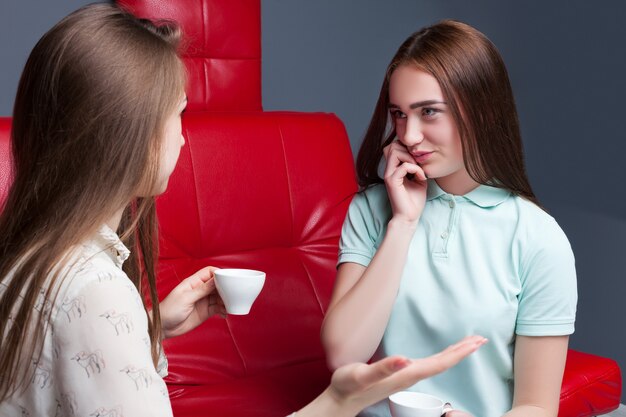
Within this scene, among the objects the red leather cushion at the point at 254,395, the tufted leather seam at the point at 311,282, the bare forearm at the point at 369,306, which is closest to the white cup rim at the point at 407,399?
the bare forearm at the point at 369,306

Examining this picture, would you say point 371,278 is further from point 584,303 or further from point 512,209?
point 584,303

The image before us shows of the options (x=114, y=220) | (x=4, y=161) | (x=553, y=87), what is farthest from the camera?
(x=553, y=87)

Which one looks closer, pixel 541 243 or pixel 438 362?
pixel 438 362

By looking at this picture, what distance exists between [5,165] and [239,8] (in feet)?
2.96

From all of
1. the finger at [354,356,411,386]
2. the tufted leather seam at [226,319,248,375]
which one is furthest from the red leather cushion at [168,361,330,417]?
the finger at [354,356,411,386]

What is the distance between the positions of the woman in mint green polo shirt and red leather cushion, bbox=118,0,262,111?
0.94 meters

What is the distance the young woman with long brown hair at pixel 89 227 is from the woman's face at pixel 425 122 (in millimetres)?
470

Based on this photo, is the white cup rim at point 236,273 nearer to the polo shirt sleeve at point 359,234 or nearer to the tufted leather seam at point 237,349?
the polo shirt sleeve at point 359,234

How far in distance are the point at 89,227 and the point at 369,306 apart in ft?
1.94

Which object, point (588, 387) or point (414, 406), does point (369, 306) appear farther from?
point (588, 387)

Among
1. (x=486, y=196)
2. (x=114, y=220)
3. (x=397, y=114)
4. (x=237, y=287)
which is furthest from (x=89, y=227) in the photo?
(x=486, y=196)

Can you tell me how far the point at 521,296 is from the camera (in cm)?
157

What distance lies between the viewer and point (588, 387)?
6.53 ft

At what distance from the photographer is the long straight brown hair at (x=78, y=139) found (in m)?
1.10
